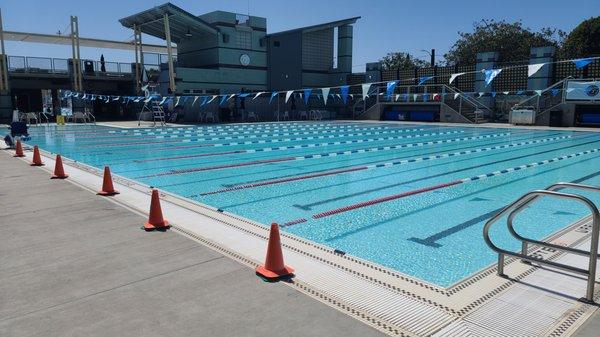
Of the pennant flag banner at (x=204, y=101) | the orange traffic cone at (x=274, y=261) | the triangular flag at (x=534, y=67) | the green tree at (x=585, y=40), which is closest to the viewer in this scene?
the orange traffic cone at (x=274, y=261)

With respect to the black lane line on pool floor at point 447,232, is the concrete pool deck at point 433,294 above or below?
above

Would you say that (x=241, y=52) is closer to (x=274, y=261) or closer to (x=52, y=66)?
(x=52, y=66)

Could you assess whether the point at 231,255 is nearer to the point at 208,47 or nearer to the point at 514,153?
the point at 514,153

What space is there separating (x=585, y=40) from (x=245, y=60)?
106 feet

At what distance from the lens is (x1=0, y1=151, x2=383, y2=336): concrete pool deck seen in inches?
107

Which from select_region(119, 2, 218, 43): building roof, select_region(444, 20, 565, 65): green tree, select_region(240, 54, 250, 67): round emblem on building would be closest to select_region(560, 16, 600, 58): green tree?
select_region(444, 20, 565, 65): green tree

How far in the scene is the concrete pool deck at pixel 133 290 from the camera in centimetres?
271

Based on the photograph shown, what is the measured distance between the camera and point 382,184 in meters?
8.22

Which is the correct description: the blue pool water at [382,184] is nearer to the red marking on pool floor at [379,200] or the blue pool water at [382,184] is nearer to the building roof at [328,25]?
the red marking on pool floor at [379,200]

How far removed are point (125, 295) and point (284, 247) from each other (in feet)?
5.30

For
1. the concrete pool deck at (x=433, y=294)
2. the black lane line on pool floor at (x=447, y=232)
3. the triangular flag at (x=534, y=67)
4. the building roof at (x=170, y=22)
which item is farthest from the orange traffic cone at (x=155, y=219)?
the building roof at (x=170, y=22)

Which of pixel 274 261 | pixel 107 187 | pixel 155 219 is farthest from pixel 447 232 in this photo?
Result: pixel 107 187

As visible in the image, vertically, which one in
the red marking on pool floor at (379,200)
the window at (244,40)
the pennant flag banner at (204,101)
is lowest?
the red marking on pool floor at (379,200)

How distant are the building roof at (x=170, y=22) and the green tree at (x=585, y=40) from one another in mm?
32550
